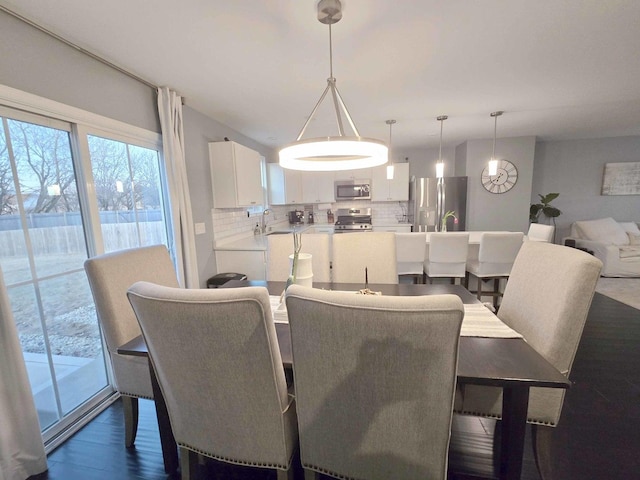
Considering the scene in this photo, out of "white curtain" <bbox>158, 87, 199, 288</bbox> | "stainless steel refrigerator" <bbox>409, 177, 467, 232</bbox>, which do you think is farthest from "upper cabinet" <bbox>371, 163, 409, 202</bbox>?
"white curtain" <bbox>158, 87, 199, 288</bbox>

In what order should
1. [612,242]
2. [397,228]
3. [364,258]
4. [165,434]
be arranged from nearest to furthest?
[165,434] < [364,258] < [612,242] < [397,228]

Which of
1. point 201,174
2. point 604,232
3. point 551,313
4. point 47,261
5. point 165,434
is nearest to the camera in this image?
point 551,313

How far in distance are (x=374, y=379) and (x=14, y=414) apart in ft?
5.82

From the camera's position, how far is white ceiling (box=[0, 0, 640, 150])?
1432 millimetres

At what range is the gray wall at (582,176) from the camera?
4.82m

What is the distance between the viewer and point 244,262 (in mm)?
3242

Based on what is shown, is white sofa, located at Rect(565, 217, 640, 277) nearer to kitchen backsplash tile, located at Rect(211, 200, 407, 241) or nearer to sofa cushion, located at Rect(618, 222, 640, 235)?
sofa cushion, located at Rect(618, 222, 640, 235)

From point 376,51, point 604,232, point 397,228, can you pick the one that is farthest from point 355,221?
point 604,232

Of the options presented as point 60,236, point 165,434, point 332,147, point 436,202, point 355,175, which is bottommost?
point 165,434

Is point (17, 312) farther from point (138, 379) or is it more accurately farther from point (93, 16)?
point (93, 16)

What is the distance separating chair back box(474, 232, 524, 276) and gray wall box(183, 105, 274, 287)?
3.01m

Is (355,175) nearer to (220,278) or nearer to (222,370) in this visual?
(220,278)

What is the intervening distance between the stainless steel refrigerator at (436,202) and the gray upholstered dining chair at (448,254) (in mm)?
1652

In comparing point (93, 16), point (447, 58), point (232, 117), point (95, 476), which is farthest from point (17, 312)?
point (447, 58)
